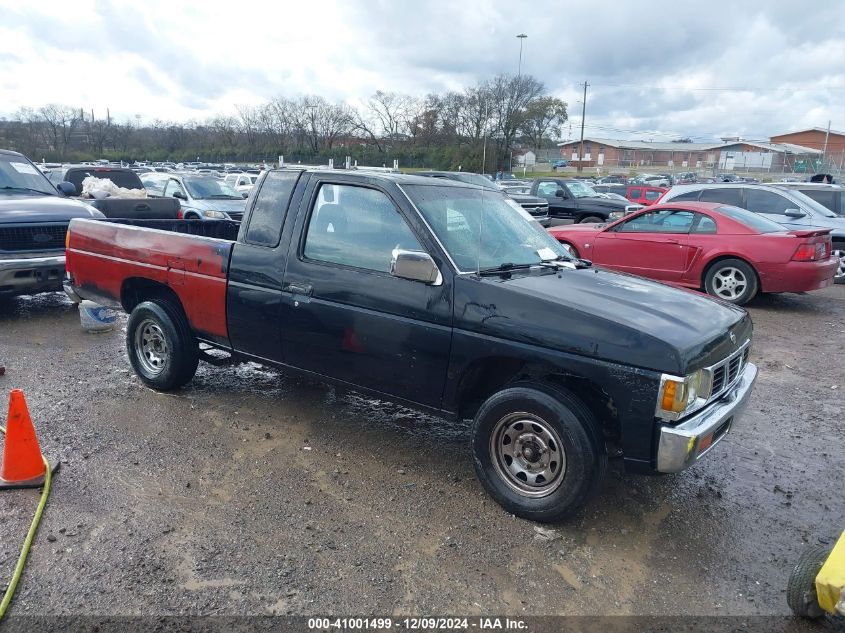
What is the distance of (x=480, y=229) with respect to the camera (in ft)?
13.9

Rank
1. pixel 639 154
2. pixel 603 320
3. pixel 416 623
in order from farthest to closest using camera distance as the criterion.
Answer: pixel 639 154
pixel 603 320
pixel 416 623

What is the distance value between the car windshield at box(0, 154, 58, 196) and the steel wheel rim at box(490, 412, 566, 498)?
825 cm

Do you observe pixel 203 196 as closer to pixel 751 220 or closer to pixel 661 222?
pixel 661 222

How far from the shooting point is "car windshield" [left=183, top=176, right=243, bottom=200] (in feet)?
50.8

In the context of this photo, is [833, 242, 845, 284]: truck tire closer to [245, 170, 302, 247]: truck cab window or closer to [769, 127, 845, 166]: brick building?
[245, 170, 302, 247]: truck cab window

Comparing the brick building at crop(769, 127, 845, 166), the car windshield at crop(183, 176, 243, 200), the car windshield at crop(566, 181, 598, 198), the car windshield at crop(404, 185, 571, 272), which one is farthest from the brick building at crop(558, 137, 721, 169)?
the car windshield at crop(404, 185, 571, 272)

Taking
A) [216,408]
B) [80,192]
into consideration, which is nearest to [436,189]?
[216,408]

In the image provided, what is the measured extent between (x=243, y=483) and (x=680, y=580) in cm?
254

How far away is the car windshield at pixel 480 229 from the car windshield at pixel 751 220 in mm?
5714

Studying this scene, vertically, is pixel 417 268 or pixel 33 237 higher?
pixel 417 268

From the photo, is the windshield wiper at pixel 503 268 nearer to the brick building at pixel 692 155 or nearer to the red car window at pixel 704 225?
the red car window at pixel 704 225

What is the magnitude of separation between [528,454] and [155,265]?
11.1 ft

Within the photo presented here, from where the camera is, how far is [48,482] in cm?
376

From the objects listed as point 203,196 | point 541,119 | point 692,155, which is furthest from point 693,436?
point 692,155
